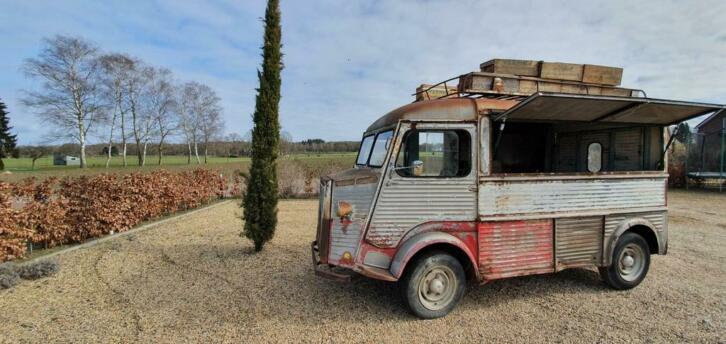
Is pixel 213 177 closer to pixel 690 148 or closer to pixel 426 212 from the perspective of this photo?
pixel 426 212

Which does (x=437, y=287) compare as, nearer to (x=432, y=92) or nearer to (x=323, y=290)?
(x=323, y=290)

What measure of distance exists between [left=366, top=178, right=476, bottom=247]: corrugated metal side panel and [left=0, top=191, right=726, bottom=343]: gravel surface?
1.02 metres

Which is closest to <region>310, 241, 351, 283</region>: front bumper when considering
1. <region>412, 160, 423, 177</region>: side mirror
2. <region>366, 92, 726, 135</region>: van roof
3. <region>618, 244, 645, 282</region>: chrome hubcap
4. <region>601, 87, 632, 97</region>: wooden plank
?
<region>412, 160, 423, 177</region>: side mirror

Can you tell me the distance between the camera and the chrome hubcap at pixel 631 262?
4.95m

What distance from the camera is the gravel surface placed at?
3.67m

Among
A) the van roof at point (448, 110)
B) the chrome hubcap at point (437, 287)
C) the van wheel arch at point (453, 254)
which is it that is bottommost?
the chrome hubcap at point (437, 287)

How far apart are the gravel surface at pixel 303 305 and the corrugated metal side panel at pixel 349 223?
73 cm

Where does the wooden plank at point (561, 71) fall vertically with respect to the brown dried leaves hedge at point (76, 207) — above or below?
above

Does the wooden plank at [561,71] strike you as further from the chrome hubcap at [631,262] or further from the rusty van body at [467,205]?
the chrome hubcap at [631,262]

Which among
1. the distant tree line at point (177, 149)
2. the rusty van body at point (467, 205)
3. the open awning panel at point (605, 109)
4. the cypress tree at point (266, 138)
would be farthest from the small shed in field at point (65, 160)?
the open awning panel at point (605, 109)

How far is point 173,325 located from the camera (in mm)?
3840

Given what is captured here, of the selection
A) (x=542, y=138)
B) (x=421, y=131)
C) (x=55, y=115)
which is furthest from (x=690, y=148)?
(x=55, y=115)

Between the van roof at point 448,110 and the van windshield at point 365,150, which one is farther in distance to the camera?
the van windshield at point 365,150

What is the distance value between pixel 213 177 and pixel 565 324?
13.0 metres
